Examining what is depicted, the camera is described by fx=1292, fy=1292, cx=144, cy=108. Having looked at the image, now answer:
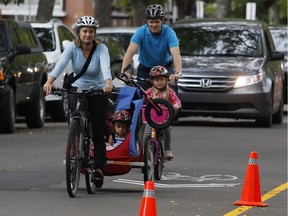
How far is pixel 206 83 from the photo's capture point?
22062mm

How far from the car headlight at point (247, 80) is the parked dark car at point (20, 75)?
11.2 feet

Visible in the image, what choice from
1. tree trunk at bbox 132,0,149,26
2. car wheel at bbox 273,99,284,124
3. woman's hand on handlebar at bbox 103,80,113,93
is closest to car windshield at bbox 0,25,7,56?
car wheel at bbox 273,99,284,124

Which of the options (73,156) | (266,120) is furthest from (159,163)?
(266,120)

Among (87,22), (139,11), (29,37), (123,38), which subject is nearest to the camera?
(87,22)

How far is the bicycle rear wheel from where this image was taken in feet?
41.4

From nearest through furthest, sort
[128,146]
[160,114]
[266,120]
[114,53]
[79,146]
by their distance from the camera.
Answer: [79,146] < [128,146] < [160,114] < [266,120] < [114,53]

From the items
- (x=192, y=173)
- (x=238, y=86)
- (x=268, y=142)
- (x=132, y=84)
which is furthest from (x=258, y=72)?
(x=132, y=84)

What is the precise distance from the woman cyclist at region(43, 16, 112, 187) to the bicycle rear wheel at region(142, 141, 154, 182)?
560mm

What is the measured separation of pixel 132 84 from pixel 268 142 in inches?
281

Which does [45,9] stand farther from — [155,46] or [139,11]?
[155,46]

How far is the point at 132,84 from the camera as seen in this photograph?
42.3 ft

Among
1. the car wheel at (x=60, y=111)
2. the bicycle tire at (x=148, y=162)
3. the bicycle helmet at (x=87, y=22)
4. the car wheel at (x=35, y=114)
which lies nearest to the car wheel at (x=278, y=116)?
the car wheel at (x=60, y=111)

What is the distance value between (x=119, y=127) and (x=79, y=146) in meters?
0.81

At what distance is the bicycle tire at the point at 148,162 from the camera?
1262 cm
